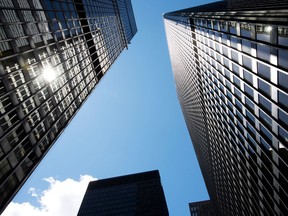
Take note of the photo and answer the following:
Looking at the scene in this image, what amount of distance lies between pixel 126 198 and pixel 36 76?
134146 mm

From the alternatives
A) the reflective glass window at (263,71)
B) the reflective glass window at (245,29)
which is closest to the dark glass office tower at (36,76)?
the reflective glass window at (245,29)

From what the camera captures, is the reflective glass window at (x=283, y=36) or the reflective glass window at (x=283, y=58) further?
the reflective glass window at (x=283, y=58)

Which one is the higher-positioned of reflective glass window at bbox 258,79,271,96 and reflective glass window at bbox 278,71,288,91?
reflective glass window at bbox 278,71,288,91

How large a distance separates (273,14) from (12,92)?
22612mm

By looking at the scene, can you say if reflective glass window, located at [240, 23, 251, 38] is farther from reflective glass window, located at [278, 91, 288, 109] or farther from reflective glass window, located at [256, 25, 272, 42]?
reflective glass window, located at [278, 91, 288, 109]

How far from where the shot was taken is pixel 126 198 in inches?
6270

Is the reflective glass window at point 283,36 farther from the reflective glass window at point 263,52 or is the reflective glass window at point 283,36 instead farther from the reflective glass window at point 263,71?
the reflective glass window at point 263,71

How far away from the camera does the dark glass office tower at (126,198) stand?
5945 inches

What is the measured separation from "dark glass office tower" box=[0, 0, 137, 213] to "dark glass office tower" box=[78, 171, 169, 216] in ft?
350

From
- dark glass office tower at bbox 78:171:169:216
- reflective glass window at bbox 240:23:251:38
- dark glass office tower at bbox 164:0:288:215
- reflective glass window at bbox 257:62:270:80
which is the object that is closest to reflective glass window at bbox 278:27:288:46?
dark glass office tower at bbox 164:0:288:215

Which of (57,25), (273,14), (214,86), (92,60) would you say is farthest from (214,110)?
(273,14)

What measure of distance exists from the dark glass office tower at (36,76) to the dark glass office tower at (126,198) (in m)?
107

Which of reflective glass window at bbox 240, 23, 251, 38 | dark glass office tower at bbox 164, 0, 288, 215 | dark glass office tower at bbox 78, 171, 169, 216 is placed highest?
reflective glass window at bbox 240, 23, 251, 38

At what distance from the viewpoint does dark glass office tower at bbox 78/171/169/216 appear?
495 ft
